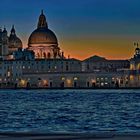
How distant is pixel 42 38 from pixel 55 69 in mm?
12419

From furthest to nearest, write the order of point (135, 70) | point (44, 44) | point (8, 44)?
point (8, 44), point (44, 44), point (135, 70)

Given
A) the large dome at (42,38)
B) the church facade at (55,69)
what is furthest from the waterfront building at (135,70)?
the large dome at (42,38)

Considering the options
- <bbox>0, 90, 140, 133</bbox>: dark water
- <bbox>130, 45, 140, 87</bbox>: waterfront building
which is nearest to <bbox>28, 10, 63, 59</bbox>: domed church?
<bbox>130, 45, 140, 87</bbox>: waterfront building

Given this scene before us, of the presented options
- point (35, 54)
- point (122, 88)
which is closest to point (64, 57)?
point (35, 54)

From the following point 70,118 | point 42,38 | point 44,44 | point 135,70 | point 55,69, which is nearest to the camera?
point 70,118

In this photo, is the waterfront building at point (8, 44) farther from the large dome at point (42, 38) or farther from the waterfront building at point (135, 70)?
the waterfront building at point (135, 70)

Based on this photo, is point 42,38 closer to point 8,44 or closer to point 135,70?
point 8,44

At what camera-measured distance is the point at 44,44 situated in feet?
521

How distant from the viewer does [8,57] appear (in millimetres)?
164125

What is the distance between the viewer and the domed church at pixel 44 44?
521 ft

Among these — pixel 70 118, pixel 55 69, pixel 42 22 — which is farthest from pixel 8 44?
pixel 70 118

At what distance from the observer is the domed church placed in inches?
6250

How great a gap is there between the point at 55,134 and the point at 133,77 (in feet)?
436

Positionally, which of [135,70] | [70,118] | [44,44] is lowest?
[70,118]
